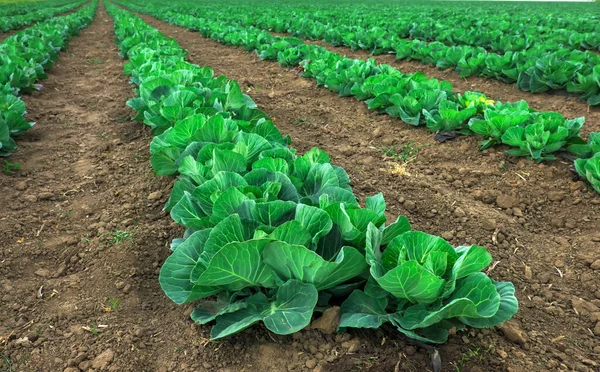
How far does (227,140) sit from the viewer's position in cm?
336

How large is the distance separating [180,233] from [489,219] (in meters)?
2.35

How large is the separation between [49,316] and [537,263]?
306 cm

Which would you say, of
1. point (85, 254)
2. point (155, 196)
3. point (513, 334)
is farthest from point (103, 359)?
point (513, 334)

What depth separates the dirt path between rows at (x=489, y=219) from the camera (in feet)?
6.75

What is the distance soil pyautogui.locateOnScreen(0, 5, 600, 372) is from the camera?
6.82ft

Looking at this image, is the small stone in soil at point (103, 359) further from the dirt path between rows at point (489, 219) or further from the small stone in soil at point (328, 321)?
the small stone in soil at point (328, 321)

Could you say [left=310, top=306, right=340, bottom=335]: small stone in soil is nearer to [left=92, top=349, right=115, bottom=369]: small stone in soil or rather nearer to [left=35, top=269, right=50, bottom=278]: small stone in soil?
[left=92, top=349, right=115, bottom=369]: small stone in soil

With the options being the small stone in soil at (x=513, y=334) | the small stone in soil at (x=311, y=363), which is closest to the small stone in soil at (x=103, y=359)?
the small stone in soil at (x=311, y=363)

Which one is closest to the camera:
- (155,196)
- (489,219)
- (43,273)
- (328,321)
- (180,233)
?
(328,321)

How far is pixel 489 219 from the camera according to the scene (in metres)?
3.44

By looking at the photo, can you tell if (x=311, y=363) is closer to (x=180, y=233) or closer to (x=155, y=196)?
(x=180, y=233)

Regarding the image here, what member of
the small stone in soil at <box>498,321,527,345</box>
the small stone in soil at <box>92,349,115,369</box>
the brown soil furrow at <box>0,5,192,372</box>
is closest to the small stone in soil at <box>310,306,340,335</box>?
the brown soil furrow at <box>0,5,192,372</box>

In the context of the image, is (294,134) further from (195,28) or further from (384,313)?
(195,28)

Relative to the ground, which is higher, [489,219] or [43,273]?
[489,219]
